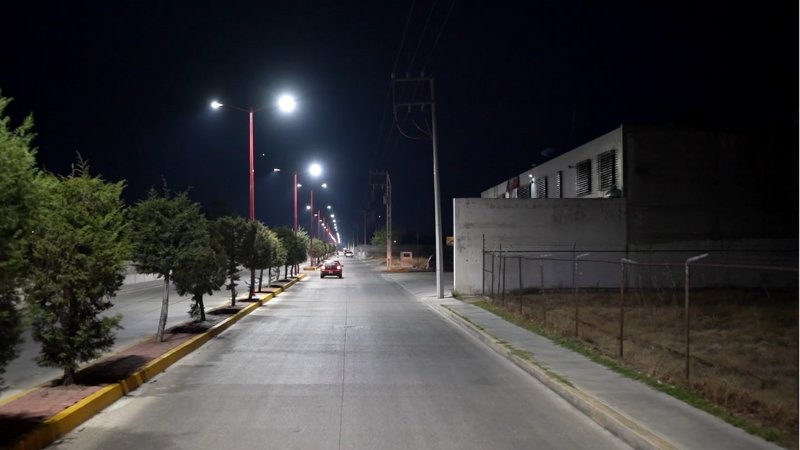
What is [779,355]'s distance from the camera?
13.8 meters

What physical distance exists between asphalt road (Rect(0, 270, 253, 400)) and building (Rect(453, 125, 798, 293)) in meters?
12.7

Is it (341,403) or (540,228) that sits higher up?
(540,228)

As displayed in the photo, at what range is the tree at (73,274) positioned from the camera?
9.28 meters

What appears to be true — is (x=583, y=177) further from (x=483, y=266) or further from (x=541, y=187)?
(x=483, y=266)

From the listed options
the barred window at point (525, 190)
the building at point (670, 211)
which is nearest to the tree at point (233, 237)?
the building at point (670, 211)

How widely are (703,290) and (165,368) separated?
88.1ft

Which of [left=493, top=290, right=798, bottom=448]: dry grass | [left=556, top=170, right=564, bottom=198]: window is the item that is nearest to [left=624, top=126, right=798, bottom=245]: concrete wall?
[left=493, top=290, right=798, bottom=448]: dry grass

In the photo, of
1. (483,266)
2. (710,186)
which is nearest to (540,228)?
(483,266)

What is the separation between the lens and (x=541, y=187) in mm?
45344

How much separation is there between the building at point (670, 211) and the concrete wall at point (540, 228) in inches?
1.8

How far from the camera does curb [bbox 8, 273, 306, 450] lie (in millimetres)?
7102

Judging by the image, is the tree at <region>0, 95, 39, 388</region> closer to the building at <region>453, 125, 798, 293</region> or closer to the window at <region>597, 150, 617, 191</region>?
the building at <region>453, 125, 798, 293</region>

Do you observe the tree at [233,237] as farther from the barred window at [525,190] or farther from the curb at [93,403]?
the barred window at [525,190]

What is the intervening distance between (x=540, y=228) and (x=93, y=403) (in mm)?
26998
